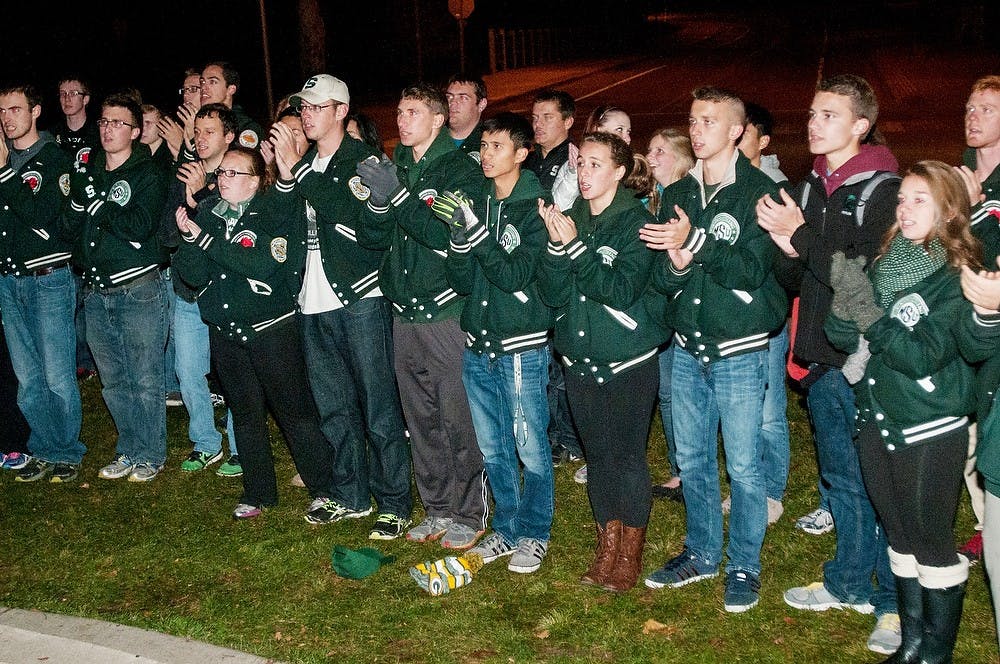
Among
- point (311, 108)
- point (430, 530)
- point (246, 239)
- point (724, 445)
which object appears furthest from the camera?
point (430, 530)

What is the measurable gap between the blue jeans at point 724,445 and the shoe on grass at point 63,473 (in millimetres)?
4375

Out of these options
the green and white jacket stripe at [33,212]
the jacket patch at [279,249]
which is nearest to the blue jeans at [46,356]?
the green and white jacket stripe at [33,212]

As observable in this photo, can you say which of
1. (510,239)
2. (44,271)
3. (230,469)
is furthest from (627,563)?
(44,271)

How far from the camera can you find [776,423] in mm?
5992

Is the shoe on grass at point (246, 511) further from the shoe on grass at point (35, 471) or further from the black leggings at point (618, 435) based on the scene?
the black leggings at point (618, 435)

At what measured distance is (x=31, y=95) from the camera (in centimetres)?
713

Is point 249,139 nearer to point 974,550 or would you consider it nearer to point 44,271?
point 44,271

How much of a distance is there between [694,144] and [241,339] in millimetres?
2881

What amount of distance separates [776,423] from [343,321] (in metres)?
2.55

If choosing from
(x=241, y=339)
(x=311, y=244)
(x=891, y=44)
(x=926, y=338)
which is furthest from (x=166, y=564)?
(x=891, y=44)

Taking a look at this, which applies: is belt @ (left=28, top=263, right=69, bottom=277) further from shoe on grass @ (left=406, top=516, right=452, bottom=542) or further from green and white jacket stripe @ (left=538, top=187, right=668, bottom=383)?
green and white jacket stripe @ (left=538, top=187, right=668, bottom=383)

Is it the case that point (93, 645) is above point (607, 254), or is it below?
below

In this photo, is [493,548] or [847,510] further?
[493,548]

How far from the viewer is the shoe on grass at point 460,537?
6.07m
